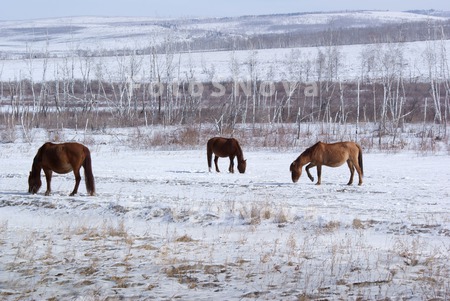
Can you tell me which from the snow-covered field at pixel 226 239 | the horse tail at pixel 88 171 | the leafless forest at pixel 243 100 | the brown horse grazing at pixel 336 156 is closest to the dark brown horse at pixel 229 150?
the snow-covered field at pixel 226 239

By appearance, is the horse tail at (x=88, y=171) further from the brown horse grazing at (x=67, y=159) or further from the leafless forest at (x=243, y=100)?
the leafless forest at (x=243, y=100)

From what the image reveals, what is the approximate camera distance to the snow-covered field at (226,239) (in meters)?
6.70

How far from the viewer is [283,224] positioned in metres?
10.4

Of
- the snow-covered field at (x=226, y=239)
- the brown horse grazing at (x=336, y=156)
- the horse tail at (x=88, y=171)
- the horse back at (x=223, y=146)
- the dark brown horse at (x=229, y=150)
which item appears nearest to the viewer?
the snow-covered field at (x=226, y=239)

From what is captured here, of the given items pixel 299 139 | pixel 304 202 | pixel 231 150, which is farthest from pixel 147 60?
pixel 304 202

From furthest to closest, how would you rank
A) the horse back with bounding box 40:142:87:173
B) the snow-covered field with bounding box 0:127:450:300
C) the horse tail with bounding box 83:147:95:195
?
the horse tail with bounding box 83:147:95:195, the horse back with bounding box 40:142:87:173, the snow-covered field with bounding box 0:127:450:300

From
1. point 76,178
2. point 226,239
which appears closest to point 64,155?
point 76,178

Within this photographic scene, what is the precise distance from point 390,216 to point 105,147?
69.4 ft

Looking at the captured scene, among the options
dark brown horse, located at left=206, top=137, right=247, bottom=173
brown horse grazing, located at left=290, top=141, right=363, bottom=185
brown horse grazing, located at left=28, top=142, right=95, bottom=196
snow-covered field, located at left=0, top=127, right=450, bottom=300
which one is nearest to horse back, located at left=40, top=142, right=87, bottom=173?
brown horse grazing, located at left=28, top=142, right=95, bottom=196

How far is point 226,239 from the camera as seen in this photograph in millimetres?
9391

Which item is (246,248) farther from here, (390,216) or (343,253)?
(390,216)

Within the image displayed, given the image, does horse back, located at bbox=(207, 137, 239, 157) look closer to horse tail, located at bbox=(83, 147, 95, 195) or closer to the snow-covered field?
the snow-covered field

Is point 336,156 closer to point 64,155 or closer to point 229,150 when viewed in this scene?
point 229,150

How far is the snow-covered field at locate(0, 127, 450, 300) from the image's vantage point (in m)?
6.70
